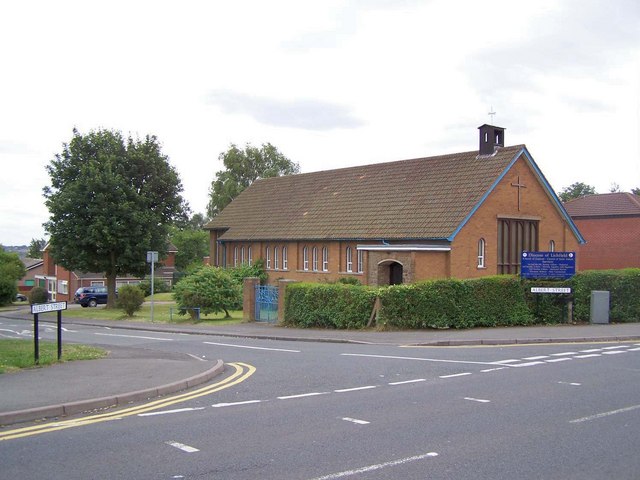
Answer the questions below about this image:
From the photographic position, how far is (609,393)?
10531 millimetres

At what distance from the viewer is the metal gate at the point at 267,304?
92.3 ft

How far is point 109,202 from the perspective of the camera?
44.1m

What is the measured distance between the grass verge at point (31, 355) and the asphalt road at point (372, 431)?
4.19m

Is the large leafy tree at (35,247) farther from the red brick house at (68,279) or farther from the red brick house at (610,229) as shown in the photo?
the red brick house at (610,229)

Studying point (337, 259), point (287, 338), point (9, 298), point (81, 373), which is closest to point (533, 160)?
point (337, 259)

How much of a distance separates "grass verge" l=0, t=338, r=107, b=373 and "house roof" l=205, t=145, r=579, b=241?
2069 cm

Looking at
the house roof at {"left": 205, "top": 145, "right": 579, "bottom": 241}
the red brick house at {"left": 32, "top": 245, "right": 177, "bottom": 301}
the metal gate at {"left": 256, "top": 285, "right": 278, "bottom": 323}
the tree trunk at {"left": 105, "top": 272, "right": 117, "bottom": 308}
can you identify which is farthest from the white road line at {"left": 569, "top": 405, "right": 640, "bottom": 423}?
the red brick house at {"left": 32, "top": 245, "right": 177, "bottom": 301}

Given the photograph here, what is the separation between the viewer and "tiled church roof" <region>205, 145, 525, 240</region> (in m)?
34.4

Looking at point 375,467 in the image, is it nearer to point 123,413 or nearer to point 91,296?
point 123,413

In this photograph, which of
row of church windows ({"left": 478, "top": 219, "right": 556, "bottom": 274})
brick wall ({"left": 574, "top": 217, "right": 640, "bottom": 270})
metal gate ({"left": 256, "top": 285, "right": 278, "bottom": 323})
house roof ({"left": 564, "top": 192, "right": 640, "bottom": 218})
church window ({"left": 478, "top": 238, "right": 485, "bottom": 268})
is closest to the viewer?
metal gate ({"left": 256, "top": 285, "right": 278, "bottom": 323})

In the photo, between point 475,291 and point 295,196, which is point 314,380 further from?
point 295,196

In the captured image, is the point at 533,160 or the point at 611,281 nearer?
the point at 611,281

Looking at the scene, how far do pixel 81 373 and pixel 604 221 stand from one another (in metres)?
45.3

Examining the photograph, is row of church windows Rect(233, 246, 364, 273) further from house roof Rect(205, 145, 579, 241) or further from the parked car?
the parked car
